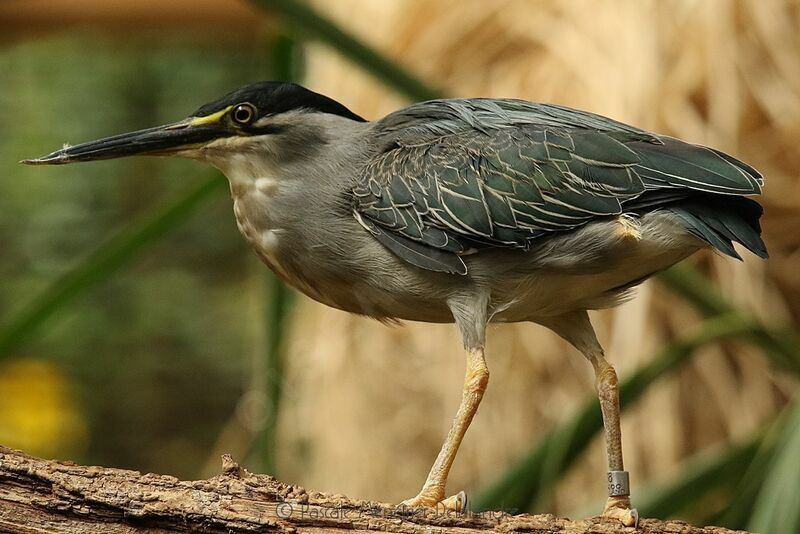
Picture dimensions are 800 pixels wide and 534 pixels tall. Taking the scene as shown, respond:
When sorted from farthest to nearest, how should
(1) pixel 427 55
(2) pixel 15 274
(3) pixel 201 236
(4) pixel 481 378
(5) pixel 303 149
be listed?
(3) pixel 201 236 < (2) pixel 15 274 < (1) pixel 427 55 < (5) pixel 303 149 < (4) pixel 481 378

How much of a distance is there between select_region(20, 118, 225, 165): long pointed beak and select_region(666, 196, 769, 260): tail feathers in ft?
2.75

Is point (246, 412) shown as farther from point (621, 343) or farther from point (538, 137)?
point (538, 137)

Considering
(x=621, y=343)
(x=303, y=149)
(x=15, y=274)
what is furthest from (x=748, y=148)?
(x=15, y=274)

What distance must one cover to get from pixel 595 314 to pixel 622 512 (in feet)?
4.82

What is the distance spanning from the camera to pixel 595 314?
10.9 ft

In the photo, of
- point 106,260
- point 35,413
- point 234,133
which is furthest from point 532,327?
point 35,413

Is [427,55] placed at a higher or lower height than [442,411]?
higher

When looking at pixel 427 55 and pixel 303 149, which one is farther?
pixel 427 55

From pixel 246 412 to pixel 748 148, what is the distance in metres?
2.04

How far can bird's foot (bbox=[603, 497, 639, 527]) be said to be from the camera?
183cm

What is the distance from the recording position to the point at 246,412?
416cm

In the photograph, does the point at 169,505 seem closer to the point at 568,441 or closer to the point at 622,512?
the point at 622,512

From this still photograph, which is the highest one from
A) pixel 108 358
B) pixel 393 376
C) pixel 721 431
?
pixel 108 358

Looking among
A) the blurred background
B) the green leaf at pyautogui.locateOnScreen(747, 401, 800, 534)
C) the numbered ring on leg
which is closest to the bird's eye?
the blurred background
